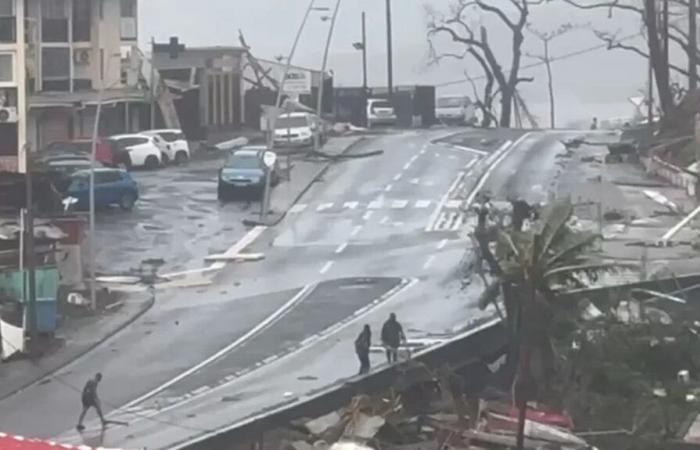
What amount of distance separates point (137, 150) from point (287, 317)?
86.7ft

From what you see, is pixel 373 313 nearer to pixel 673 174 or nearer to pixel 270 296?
pixel 270 296

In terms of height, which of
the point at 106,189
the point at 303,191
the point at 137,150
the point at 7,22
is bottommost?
the point at 303,191

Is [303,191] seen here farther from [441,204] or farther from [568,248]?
[568,248]

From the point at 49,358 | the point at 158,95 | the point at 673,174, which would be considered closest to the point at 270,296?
the point at 49,358

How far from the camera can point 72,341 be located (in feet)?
119

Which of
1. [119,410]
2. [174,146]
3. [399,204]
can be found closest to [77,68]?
[174,146]

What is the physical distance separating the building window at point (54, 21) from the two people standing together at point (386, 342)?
3507 cm

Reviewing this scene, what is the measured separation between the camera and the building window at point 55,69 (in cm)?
6619

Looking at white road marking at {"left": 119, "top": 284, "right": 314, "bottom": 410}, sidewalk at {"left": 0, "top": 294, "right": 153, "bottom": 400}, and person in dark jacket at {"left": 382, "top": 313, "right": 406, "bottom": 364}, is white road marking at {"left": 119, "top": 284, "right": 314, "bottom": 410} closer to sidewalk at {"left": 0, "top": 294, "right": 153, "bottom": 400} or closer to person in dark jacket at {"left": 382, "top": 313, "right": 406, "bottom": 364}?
sidewalk at {"left": 0, "top": 294, "right": 153, "bottom": 400}

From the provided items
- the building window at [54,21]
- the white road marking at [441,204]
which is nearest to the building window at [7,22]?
the building window at [54,21]

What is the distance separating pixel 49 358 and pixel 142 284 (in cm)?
729

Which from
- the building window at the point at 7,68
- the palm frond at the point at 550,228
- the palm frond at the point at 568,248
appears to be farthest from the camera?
the building window at the point at 7,68

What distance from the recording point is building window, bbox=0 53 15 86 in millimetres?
56688

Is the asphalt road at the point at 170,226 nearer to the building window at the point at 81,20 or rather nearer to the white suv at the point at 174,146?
the white suv at the point at 174,146
